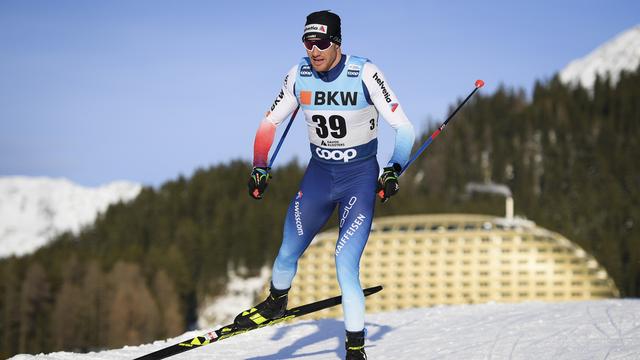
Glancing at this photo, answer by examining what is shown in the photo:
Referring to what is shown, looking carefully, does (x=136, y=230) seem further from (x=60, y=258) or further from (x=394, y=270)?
(x=394, y=270)

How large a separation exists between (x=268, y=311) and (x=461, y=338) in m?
2.92

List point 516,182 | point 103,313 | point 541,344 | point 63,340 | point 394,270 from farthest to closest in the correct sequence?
point 516,182
point 394,270
point 103,313
point 63,340
point 541,344

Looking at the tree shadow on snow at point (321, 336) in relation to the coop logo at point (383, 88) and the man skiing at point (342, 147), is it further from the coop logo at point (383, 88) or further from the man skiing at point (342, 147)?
the coop logo at point (383, 88)

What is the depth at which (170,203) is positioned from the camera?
490 feet

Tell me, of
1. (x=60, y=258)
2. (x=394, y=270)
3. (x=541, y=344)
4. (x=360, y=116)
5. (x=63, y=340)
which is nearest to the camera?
(x=360, y=116)

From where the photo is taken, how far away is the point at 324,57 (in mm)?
6465

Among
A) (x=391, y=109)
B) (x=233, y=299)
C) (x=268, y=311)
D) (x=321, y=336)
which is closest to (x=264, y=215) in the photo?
(x=233, y=299)

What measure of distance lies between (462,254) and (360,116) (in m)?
84.8

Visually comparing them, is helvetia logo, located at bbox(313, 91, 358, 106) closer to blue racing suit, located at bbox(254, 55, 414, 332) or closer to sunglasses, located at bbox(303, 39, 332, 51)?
blue racing suit, located at bbox(254, 55, 414, 332)

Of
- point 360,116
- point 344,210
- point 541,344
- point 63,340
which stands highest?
point 360,116

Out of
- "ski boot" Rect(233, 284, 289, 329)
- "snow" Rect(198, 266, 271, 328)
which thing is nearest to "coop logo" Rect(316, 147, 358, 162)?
"ski boot" Rect(233, 284, 289, 329)

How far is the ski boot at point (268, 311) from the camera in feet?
23.7

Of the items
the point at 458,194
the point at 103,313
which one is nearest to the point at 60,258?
the point at 103,313

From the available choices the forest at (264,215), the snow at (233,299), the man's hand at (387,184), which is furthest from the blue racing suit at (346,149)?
the snow at (233,299)
